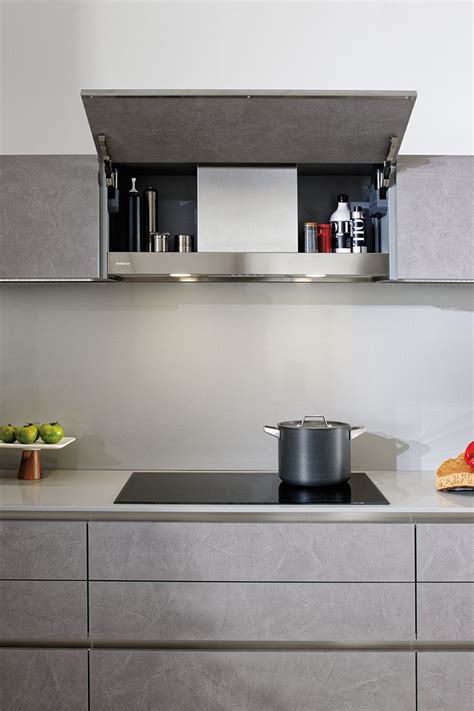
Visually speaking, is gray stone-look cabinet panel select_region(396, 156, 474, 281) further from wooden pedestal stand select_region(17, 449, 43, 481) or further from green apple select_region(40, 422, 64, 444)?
wooden pedestal stand select_region(17, 449, 43, 481)

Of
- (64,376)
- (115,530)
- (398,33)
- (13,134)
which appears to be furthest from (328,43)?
(115,530)

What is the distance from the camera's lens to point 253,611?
206 cm

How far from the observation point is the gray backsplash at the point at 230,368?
8.66ft

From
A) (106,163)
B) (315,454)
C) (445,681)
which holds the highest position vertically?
(106,163)

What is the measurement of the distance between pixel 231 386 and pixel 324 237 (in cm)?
67

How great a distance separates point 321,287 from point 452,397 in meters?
0.66

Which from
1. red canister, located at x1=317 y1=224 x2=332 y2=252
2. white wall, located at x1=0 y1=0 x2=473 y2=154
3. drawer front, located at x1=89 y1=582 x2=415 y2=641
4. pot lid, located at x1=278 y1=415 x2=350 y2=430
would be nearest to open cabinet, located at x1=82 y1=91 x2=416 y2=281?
red canister, located at x1=317 y1=224 x2=332 y2=252

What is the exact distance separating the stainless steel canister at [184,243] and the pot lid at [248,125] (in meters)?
0.26

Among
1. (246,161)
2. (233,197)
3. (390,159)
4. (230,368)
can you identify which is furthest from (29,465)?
(390,159)

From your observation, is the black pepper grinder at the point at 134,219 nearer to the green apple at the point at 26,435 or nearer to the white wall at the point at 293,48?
the white wall at the point at 293,48

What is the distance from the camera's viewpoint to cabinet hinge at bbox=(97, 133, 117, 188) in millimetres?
2260

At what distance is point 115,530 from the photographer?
206 centimetres

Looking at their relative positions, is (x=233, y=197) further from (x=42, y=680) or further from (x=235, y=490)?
(x=42, y=680)

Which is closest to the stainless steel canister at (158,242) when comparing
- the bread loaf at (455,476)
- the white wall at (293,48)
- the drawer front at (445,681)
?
the white wall at (293,48)
